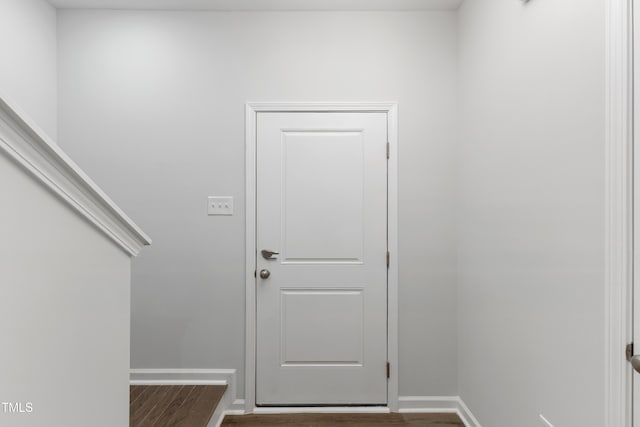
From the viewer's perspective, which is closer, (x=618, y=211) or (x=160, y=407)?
(x=618, y=211)

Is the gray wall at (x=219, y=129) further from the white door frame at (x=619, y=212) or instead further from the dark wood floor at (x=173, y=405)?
the white door frame at (x=619, y=212)

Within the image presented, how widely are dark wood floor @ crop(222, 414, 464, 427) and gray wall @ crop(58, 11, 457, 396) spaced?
0.53ft

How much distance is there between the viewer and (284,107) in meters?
2.62

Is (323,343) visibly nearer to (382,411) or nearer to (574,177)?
(382,411)

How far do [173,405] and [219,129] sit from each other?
1704mm

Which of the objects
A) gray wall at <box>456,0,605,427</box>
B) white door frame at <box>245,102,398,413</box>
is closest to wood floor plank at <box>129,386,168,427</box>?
white door frame at <box>245,102,398,413</box>

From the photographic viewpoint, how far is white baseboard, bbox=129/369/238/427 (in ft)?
8.55

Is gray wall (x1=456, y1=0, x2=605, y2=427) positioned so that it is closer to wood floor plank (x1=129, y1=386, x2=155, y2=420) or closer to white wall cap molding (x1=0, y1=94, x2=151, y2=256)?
white wall cap molding (x1=0, y1=94, x2=151, y2=256)

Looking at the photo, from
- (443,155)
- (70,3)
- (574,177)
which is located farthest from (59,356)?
(70,3)

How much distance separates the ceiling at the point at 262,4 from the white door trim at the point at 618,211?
152cm

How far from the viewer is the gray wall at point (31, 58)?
2270 millimetres

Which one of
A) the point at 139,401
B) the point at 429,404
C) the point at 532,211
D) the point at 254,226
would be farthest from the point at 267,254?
the point at 532,211

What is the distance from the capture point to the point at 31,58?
95.7 inches

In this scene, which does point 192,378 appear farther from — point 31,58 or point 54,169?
point 31,58
